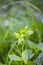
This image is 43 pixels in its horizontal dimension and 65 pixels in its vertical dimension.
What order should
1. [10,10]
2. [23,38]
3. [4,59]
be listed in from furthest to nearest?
[10,10] → [4,59] → [23,38]

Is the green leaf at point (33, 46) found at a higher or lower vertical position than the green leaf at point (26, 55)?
higher

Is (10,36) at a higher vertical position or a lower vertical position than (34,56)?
higher

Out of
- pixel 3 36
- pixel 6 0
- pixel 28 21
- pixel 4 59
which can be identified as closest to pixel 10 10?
pixel 6 0

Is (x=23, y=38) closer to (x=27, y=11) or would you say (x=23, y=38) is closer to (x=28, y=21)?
(x=28, y=21)

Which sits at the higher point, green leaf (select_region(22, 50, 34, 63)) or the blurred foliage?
the blurred foliage

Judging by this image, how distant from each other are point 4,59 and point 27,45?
0.16 metres

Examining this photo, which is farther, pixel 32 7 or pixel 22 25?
pixel 32 7

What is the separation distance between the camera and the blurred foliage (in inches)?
43.3

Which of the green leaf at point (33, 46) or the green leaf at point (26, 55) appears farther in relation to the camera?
the green leaf at point (33, 46)

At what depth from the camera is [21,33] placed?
1.13m

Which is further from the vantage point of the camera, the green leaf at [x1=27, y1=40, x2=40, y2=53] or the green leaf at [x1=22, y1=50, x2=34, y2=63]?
the green leaf at [x1=27, y1=40, x2=40, y2=53]

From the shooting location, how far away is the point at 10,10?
172cm

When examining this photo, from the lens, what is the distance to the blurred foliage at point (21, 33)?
1.10 meters

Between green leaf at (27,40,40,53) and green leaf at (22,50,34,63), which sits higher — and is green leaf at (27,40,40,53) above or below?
above
